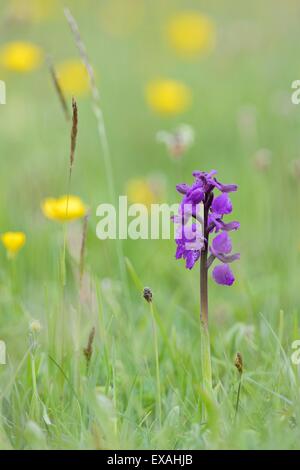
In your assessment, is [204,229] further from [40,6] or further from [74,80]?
[40,6]

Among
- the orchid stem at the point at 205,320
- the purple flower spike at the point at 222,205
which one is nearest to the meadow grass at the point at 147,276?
the orchid stem at the point at 205,320

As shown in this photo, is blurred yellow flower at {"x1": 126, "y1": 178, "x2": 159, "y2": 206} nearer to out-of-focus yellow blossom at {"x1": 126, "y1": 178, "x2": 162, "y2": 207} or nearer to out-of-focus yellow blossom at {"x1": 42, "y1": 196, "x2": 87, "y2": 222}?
out-of-focus yellow blossom at {"x1": 126, "y1": 178, "x2": 162, "y2": 207}

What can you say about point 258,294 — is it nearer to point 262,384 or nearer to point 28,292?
point 28,292

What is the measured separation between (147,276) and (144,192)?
0.83 m

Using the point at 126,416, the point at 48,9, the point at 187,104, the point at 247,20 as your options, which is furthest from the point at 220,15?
the point at 126,416

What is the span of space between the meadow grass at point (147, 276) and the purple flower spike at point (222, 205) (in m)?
0.29

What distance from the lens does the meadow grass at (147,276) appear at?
213 cm

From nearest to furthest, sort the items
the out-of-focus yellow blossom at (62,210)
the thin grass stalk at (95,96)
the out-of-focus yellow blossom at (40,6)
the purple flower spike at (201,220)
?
the purple flower spike at (201,220), the thin grass stalk at (95,96), the out-of-focus yellow blossom at (62,210), the out-of-focus yellow blossom at (40,6)

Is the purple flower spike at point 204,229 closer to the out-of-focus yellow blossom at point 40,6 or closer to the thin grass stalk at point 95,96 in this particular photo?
the thin grass stalk at point 95,96

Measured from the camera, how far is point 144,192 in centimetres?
425

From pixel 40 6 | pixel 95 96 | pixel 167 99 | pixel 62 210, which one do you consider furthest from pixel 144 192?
pixel 40 6

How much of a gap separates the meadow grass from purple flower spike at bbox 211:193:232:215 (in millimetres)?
292

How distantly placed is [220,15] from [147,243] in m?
4.67

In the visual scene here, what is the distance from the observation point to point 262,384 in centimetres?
229
